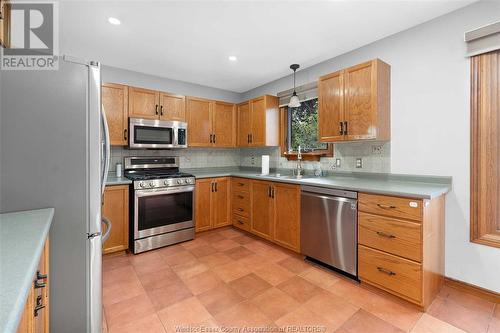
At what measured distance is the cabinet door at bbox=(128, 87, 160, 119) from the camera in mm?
3227

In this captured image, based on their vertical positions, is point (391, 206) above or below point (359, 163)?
below

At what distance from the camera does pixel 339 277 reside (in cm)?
235

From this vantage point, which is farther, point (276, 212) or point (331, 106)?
point (276, 212)

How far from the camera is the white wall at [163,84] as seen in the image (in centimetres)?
335

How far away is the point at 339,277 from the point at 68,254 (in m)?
2.30

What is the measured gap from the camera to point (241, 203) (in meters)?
3.69

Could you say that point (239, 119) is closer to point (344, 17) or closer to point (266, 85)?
point (266, 85)

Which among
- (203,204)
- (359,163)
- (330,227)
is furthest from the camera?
(203,204)

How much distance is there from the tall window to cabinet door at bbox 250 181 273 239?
940mm

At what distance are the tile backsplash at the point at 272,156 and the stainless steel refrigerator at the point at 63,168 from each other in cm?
229

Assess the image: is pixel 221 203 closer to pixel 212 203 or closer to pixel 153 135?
pixel 212 203

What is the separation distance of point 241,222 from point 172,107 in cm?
213

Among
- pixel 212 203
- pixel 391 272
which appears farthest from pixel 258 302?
pixel 212 203

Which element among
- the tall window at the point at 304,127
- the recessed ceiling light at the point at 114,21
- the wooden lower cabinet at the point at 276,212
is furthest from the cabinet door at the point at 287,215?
the recessed ceiling light at the point at 114,21
